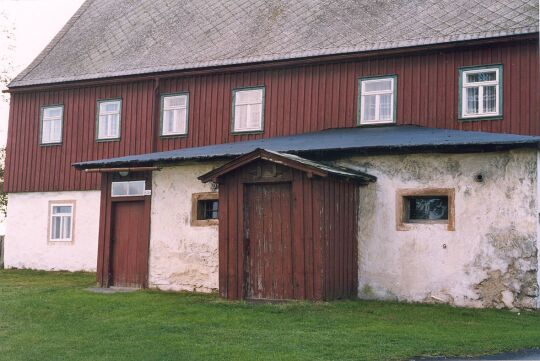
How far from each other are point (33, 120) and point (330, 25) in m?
9.86

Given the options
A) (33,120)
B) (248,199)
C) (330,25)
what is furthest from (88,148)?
(248,199)

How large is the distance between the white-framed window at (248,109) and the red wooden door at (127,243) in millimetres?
4158

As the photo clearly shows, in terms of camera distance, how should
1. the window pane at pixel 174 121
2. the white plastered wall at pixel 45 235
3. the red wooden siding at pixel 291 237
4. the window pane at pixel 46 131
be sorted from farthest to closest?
1. the window pane at pixel 46 131
2. the white plastered wall at pixel 45 235
3. the window pane at pixel 174 121
4. the red wooden siding at pixel 291 237

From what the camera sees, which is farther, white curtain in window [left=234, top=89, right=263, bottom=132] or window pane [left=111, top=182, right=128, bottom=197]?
white curtain in window [left=234, top=89, right=263, bottom=132]

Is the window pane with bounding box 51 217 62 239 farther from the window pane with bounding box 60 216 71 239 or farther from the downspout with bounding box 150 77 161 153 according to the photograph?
the downspout with bounding box 150 77 161 153

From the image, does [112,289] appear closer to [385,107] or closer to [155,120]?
[155,120]

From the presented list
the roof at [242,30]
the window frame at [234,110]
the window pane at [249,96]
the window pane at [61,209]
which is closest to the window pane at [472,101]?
the roof at [242,30]

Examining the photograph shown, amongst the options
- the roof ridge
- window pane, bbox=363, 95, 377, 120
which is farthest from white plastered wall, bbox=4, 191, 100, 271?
window pane, bbox=363, 95, 377, 120

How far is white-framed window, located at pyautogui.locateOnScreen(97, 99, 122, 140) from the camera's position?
22438mm

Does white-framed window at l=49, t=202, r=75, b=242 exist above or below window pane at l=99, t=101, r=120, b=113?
below

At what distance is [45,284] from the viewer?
18391mm

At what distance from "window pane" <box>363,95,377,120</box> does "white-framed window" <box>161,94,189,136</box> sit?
5.29 meters

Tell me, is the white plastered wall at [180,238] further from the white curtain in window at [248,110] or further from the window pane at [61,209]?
the window pane at [61,209]

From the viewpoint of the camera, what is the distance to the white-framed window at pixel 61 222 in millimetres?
22641
